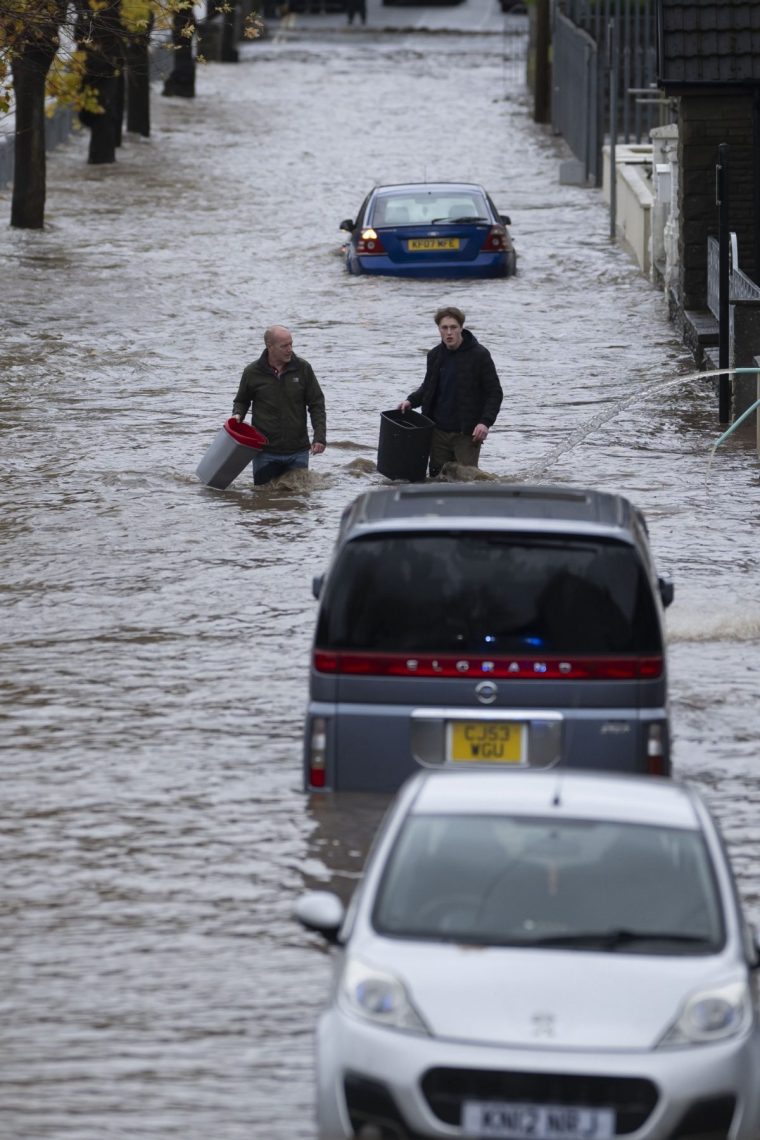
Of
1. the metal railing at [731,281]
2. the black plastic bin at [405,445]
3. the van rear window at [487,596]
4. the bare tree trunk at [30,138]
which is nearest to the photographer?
the van rear window at [487,596]

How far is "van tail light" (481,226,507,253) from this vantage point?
29.8 m

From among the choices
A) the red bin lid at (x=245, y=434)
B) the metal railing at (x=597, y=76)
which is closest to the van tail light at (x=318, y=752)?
the red bin lid at (x=245, y=434)

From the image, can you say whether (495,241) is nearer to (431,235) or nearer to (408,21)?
(431,235)

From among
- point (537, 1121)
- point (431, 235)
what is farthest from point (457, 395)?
point (431, 235)

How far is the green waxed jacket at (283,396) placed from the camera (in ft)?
56.4

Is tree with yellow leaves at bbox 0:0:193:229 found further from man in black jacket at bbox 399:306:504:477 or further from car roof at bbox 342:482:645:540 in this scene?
car roof at bbox 342:482:645:540

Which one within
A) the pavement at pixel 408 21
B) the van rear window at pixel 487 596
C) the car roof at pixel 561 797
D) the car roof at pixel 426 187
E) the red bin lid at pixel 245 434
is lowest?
the red bin lid at pixel 245 434

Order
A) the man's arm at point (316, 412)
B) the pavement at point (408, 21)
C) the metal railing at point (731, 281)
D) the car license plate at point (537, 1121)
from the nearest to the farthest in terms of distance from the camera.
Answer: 1. the car license plate at point (537, 1121)
2. the man's arm at point (316, 412)
3. the metal railing at point (731, 281)
4. the pavement at point (408, 21)

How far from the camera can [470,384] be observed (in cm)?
1709

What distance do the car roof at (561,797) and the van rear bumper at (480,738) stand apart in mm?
1663

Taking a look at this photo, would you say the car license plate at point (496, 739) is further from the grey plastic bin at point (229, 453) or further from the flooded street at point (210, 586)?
the grey plastic bin at point (229, 453)

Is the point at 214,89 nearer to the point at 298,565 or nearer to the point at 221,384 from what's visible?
the point at 221,384

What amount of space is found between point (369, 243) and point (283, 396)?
1308 cm

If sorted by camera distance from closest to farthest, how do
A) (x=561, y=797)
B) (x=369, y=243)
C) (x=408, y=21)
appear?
1. (x=561, y=797)
2. (x=369, y=243)
3. (x=408, y=21)
